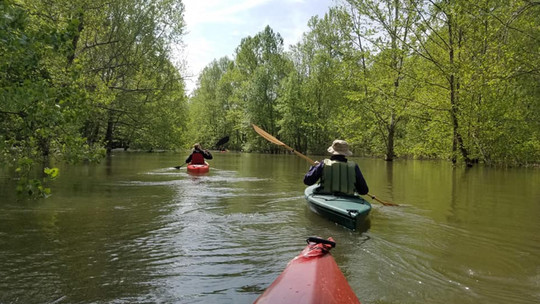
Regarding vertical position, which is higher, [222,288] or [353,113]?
[353,113]

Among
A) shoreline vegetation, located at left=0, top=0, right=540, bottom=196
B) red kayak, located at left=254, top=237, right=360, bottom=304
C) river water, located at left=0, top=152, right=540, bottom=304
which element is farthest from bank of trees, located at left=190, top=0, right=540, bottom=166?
red kayak, located at left=254, top=237, right=360, bottom=304

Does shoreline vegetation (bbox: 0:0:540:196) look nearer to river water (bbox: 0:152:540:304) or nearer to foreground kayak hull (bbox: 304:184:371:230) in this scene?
river water (bbox: 0:152:540:304)

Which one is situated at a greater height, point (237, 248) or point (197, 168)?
point (197, 168)

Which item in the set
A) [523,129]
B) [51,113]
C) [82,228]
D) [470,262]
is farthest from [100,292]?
[523,129]

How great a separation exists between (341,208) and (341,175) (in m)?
1.00

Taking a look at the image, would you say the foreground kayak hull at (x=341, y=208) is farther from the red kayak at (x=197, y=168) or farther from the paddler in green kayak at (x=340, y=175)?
the red kayak at (x=197, y=168)

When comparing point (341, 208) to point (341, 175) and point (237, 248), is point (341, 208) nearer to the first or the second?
point (341, 175)

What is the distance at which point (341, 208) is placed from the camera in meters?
5.90

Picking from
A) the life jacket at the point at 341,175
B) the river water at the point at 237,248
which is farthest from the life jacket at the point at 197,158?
the life jacket at the point at 341,175

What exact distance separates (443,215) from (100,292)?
20.6 ft

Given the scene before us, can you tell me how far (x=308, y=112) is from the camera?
39125mm

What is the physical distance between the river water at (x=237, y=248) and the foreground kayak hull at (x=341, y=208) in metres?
0.19

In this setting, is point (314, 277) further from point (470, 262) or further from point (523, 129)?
point (523, 129)

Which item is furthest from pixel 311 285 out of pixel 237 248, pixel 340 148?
pixel 340 148
